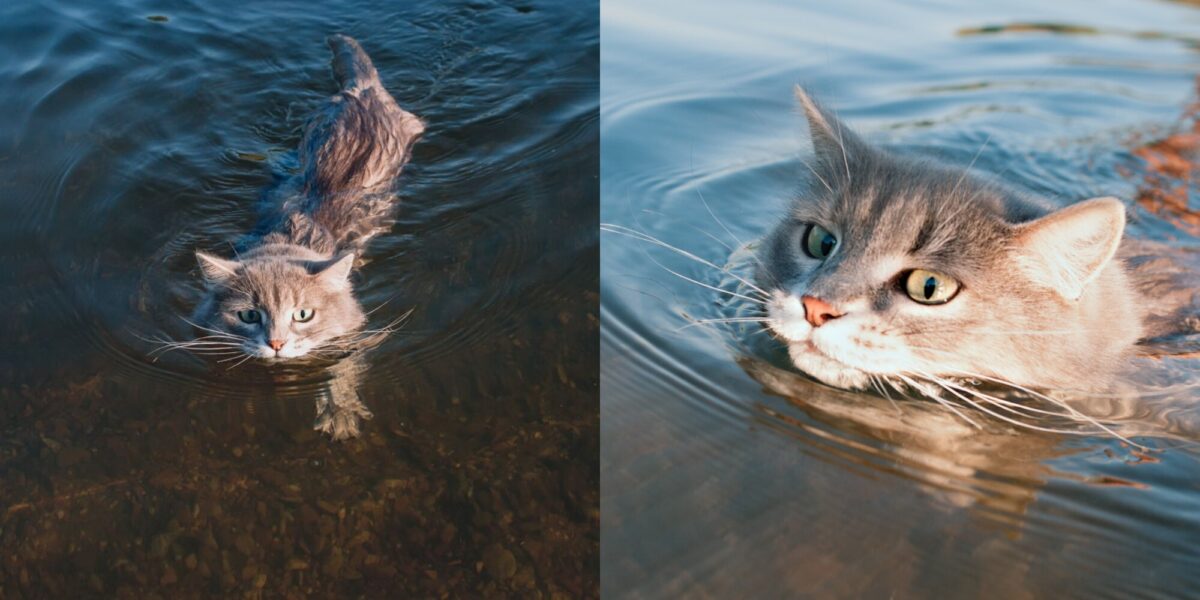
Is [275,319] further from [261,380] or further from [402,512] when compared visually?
[402,512]

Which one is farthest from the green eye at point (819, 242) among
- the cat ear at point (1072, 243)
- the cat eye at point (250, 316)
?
the cat eye at point (250, 316)

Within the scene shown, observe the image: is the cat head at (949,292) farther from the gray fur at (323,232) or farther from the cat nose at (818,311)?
the gray fur at (323,232)

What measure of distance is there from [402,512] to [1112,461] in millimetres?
1894

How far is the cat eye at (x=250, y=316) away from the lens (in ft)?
12.0

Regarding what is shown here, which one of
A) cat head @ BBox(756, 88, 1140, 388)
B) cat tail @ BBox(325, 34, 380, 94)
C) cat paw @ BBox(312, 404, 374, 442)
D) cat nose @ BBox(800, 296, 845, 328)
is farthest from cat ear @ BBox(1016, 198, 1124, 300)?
cat tail @ BBox(325, 34, 380, 94)

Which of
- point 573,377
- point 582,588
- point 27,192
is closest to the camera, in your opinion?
point 582,588

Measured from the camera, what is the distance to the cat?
3525 mm

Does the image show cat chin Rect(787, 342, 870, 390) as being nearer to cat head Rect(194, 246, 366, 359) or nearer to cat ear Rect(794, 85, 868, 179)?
cat ear Rect(794, 85, 868, 179)

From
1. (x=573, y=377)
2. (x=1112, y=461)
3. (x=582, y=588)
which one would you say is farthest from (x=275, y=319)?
(x=1112, y=461)

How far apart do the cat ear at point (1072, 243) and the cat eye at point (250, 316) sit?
8.55ft

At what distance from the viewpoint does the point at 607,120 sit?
15.9 ft

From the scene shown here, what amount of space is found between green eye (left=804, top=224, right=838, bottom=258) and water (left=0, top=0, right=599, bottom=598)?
2.48 feet

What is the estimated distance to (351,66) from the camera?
5.42 meters

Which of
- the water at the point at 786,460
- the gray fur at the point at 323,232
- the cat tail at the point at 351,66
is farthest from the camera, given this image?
the cat tail at the point at 351,66
